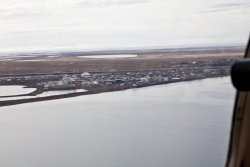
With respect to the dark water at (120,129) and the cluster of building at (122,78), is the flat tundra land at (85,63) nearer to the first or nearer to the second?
the cluster of building at (122,78)

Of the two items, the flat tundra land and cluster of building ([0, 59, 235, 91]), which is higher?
the flat tundra land

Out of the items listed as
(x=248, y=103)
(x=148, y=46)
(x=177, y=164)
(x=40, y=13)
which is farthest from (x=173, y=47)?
(x=248, y=103)

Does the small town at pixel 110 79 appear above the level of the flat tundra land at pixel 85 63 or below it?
below

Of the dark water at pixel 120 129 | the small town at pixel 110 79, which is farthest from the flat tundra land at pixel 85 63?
the dark water at pixel 120 129

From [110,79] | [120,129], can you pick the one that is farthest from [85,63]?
[120,129]

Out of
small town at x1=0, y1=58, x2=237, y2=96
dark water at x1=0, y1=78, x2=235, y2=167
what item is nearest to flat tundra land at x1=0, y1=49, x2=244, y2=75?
small town at x1=0, y1=58, x2=237, y2=96

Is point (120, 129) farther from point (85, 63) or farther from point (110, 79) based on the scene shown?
point (85, 63)

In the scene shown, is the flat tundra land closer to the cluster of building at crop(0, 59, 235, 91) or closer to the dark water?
the cluster of building at crop(0, 59, 235, 91)

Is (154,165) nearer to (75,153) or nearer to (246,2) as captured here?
(75,153)

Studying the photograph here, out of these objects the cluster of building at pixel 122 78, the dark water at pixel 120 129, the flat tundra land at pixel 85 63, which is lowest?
the dark water at pixel 120 129
